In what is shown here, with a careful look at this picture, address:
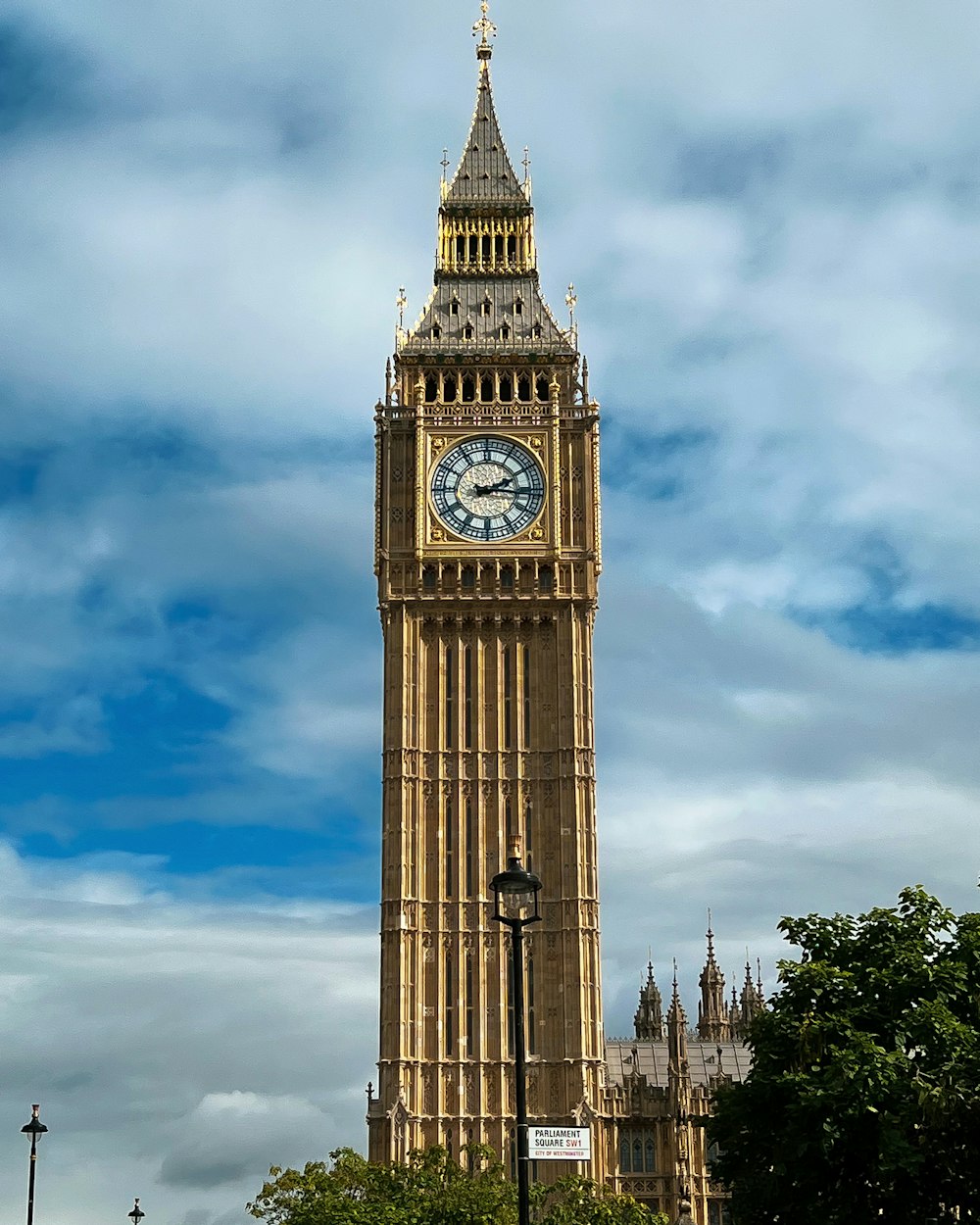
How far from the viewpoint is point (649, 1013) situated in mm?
121438

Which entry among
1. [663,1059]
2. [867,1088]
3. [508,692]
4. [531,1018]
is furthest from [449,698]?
[867,1088]

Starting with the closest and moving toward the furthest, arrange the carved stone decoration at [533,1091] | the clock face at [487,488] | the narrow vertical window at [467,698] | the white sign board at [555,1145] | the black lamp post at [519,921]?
the black lamp post at [519,921], the white sign board at [555,1145], the carved stone decoration at [533,1091], the narrow vertical window at [467,698], the clock face at [487,488]

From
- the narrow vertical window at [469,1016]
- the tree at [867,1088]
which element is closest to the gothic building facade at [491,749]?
the narrow vertical window at [469,1016]

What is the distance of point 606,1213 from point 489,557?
3494 centimetres

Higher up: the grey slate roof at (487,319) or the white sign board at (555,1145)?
the grey slate roof at (487,319)

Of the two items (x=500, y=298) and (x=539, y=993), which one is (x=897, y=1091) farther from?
(x=500, y=298)

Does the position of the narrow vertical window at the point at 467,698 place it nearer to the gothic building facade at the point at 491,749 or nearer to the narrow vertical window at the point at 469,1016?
the gothic building facade at the point at 491,749

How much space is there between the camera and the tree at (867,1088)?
4378cm

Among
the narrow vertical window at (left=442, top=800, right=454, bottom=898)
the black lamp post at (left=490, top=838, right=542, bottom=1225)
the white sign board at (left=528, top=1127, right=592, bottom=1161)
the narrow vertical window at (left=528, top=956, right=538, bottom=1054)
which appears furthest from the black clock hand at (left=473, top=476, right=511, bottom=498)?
the white sign board at (left=528, top=1127, right=592, bottom=1161)

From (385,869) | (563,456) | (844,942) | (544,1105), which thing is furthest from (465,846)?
(844,942)

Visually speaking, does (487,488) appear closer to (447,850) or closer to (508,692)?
(508,692)

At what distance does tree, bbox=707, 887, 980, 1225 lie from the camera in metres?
43.8

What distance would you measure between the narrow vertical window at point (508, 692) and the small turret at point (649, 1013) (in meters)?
29.3

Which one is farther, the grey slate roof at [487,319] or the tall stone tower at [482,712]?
the grey slate roof at [487,319]
